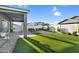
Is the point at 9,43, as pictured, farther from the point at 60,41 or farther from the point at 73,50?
the point at 73,50

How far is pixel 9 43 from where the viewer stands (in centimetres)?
240

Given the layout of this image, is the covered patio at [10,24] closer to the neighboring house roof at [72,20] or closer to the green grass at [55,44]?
the green grass at [55,44]

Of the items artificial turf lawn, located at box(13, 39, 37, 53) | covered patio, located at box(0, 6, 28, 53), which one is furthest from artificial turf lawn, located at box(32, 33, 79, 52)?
covered patio, located at box(0, 6, 28, 53)

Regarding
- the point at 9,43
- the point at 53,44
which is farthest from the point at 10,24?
the point at 53,44

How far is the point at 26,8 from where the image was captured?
237 centimetres

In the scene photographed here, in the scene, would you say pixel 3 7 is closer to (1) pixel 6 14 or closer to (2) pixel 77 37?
(1) pixel 6 14

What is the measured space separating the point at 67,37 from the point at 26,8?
61 cm

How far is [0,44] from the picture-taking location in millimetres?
2373

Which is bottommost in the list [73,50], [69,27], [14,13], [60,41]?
[73,50]

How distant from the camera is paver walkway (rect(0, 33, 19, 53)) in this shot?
7.76 ft

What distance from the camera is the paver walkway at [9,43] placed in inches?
93.1

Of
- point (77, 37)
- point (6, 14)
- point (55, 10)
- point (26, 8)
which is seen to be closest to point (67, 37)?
point (77, 37)

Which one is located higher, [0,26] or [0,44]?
[0,26]
